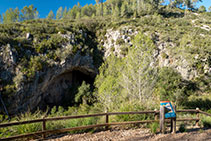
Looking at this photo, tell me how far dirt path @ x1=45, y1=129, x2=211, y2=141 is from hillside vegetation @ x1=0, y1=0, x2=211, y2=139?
653 millimetres

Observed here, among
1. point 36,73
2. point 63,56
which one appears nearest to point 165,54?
point 63,56

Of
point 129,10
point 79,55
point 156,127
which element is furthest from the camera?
point 129,10

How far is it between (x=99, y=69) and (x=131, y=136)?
1287 centimetres

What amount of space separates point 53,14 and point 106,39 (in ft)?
135

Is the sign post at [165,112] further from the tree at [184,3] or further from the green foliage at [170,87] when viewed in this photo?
the tree at [184,3]

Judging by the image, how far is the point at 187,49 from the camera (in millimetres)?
17828

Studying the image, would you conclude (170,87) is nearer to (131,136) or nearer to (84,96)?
A: (131,136)

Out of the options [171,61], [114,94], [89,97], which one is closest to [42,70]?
[89,97]

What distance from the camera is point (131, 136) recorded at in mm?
4637

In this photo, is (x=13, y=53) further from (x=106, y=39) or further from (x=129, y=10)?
(x=129, y=10)

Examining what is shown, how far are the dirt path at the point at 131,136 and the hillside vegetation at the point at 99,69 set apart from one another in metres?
0.65

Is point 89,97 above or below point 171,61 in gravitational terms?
below

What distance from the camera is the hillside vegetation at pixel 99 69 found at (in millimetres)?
9938

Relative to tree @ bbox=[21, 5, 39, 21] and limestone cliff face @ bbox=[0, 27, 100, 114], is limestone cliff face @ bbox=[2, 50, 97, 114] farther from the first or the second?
tree @ bbox=[21, 5, 39, 21]
